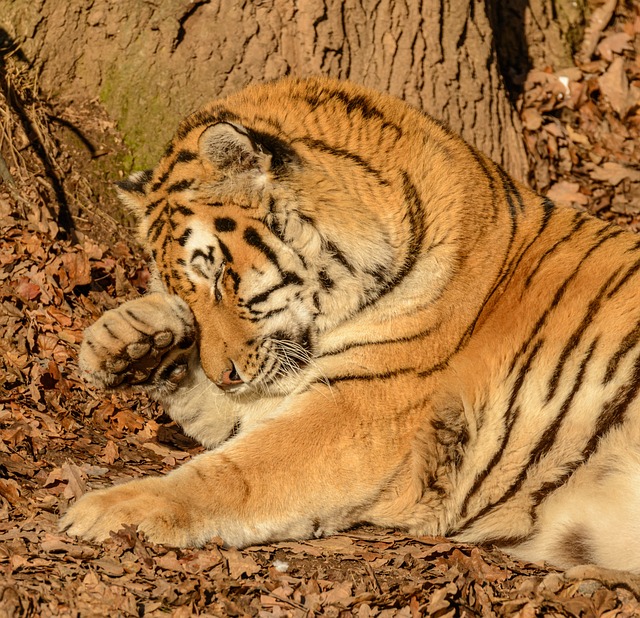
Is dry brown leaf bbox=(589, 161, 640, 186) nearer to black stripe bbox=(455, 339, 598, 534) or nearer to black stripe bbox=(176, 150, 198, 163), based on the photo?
black stripe bbox=(455, 339, 598, 534)

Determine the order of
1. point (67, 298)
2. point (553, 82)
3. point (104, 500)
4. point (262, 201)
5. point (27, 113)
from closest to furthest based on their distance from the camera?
point (104, 500), point (262, 201), point (67, 298), point (27, 113), point (553, 82)

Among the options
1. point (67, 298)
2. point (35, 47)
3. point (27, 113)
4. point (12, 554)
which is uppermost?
point (35, 47)

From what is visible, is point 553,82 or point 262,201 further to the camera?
point 553,82

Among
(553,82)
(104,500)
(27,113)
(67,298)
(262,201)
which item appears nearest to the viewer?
(104,500)

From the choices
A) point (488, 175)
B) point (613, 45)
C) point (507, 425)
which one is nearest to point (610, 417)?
point (507, 425)

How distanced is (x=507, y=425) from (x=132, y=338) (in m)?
1.56

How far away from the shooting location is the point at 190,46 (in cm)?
493

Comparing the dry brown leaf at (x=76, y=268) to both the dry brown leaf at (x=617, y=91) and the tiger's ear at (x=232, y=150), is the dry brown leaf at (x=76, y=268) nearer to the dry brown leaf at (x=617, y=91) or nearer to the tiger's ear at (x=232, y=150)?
the tiger's ear at (x=232, y=150)

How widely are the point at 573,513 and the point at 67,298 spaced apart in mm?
2674

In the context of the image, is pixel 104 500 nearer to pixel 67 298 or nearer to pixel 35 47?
pixel 67 298

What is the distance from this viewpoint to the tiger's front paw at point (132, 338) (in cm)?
353

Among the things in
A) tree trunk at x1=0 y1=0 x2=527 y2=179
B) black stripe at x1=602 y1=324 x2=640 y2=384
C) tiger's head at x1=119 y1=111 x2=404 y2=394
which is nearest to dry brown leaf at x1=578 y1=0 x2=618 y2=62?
tree trunk at x1=0 y1=0 x2=527 y2=179

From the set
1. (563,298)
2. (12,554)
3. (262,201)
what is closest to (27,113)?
(262,201)

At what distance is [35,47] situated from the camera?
15.8 feet
